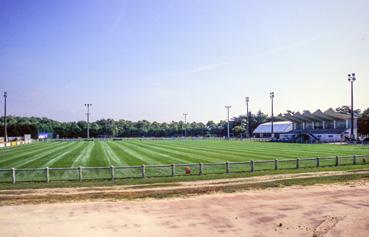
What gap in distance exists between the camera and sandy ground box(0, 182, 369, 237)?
44.4 feet

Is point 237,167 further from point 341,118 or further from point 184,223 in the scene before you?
point 341,118

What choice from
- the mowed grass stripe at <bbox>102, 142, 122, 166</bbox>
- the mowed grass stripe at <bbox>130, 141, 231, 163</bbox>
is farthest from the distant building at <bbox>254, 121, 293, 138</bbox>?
the mowed grass stripe at <bbox>102, 142, 122, 166</bbox>

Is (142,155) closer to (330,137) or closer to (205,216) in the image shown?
(205,216)

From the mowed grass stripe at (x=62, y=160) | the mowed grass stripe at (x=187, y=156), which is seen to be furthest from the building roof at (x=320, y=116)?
the mowed grass stripe at (x=62, y=160)

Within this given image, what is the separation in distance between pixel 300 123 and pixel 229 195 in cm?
10664

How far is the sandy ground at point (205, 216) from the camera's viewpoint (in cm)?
1355

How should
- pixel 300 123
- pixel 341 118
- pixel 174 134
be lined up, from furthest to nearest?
pixel 174 134 → pixel 300 123 → pixel 341 118

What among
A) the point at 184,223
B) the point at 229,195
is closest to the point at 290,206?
the point at 229,195

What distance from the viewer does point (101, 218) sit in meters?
15.4

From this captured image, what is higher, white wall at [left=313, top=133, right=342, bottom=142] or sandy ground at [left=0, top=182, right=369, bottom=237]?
white wall at [left=313, top=133, right=342, bottom=142]

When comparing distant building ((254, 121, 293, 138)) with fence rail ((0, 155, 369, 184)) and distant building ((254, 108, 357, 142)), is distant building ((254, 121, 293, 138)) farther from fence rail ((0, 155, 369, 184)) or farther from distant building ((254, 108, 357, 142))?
fence rail ((0, 155, 369, 184))

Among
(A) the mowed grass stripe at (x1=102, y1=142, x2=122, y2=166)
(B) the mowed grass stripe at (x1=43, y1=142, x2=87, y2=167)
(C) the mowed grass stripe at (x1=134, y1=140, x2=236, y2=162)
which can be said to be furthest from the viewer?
(C) the mowed grass stripe at (x1=134, y1=140, x2=236, y2=162)

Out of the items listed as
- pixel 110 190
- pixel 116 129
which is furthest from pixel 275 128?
pixel 110 190

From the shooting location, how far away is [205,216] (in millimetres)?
15641
